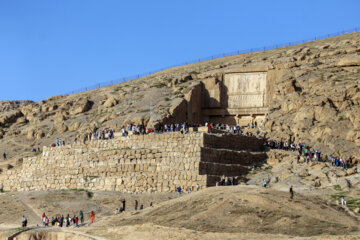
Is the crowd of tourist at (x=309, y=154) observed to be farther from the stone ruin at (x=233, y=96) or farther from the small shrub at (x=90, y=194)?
the small shrub at (x=90, y=194)

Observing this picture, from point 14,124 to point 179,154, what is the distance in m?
23.5

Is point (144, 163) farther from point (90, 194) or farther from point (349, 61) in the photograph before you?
point (349, 61)

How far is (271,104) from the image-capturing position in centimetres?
4697

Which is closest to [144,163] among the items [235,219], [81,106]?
[235,219]

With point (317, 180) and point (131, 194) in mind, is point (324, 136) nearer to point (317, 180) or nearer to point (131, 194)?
point (317, 180)

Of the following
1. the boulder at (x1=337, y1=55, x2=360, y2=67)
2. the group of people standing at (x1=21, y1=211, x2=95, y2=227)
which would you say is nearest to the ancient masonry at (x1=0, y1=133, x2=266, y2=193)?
the group of people standing at (x1=21, y1=211, x2=95, y2=227)

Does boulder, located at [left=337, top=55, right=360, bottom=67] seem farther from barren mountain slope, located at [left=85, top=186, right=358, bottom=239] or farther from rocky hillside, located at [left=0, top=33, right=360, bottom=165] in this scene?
barren mountain slope, located at [left=85, top=186, right=358, bottom=239]

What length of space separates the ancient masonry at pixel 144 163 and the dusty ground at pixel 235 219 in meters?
6.75

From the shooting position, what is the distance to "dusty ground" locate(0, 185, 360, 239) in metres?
23.2

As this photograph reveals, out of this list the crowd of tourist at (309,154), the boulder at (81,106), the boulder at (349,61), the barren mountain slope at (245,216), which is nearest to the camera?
the barren mountain slope at (245,216)

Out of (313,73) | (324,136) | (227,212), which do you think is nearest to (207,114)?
(313,73)

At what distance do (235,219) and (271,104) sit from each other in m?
23.5

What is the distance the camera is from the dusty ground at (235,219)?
23156mm

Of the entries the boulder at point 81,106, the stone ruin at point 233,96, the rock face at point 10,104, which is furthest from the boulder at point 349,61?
the rock face at point 10,104
